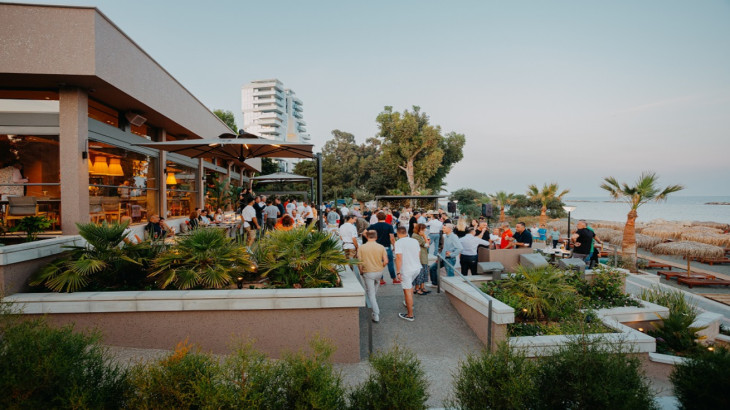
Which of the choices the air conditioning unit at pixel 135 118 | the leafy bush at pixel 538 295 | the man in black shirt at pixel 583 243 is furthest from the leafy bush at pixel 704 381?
the air conditioning unit at pixel 135 118

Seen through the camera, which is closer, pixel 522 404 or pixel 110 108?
pixel 522 404

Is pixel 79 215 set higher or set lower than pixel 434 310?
higher

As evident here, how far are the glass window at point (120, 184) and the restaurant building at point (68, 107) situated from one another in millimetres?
31

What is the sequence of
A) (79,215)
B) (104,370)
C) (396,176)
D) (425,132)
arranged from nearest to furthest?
(104,370) < (79,215) < (425,132) < (396,176)

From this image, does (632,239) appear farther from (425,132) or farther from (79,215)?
(425,132)

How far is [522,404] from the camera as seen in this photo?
9.05 ft

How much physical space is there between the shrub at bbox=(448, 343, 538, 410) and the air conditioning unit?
12039 millimetres

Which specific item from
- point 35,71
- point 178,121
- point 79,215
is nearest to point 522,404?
point 79,215

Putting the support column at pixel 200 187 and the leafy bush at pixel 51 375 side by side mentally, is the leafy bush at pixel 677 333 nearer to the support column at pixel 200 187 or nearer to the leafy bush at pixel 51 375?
the leafy bush at pixel 51 375

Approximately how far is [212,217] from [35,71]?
6283 millimetres

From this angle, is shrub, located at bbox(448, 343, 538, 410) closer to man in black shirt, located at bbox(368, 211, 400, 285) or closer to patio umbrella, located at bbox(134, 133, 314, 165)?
man in black shirt, located at bbox(368, 211, 400, 285)

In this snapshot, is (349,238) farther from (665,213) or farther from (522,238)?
(665,213)

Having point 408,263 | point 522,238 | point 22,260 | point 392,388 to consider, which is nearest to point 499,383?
point 392,388

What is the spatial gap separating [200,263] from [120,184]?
7223mm
